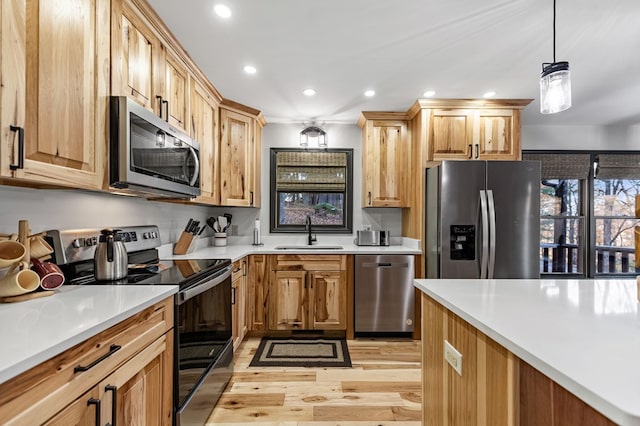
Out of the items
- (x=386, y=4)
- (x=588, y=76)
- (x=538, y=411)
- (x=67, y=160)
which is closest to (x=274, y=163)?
(x=386, y=4)

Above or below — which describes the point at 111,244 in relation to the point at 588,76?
below

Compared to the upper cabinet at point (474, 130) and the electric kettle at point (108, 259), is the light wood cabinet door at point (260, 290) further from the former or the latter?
the upper cabinet at point (474, 130)

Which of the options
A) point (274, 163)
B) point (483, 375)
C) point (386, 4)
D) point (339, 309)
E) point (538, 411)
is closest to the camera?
point (538, 411)

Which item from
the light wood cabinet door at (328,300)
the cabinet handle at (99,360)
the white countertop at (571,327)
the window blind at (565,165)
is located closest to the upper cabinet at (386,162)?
the light wood cabinet door at (328,300)

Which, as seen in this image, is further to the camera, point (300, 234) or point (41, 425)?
point (300, 234)

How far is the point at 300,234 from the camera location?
12.4 ft

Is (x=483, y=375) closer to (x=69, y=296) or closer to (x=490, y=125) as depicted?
(x=69, y=296)

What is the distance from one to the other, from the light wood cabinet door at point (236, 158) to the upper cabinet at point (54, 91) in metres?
1.63

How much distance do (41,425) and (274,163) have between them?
10.6 feet

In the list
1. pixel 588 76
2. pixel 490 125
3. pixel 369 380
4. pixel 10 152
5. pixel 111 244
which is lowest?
Result: pixel 369 380

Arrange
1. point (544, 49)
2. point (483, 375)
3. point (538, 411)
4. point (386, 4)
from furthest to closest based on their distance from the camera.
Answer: point (544, 49) < point (386, 4) < point (483, 375) < point (538, 411)

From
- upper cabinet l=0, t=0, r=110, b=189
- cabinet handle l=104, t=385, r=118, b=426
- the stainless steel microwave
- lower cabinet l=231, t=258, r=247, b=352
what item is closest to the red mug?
upper cabinet l=0, t=0, r=110, b=189

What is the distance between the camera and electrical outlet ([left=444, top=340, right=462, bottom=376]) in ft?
3.51

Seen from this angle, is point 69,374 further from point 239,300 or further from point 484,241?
point 484,241
